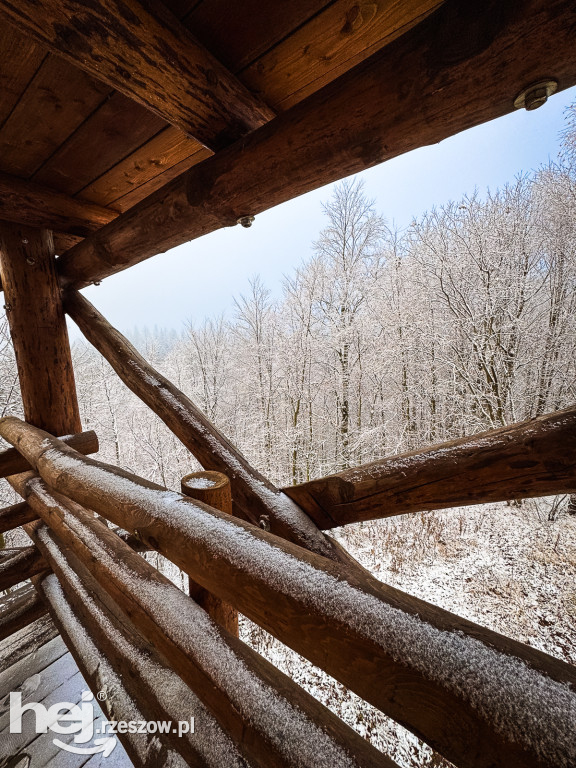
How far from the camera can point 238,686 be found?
0.90 metres

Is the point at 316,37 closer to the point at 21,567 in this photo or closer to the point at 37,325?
the point at 37,325

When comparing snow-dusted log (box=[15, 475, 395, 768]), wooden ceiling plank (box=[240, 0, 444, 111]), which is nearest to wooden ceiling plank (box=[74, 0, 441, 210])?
wooden ceiling plank (box=[240, 0, 444, 111])

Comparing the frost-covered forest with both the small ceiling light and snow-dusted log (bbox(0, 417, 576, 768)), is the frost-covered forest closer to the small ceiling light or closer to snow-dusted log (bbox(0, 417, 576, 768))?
snow-dusted log (bbox(0, 417, 576, 768))

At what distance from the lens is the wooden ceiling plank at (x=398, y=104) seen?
693 mm

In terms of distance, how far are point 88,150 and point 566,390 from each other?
9.58 metres

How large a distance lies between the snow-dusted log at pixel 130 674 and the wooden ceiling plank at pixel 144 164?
7.92 feet

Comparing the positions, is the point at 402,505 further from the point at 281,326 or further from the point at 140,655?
the point at 281,326

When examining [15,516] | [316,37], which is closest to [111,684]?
[15,516]

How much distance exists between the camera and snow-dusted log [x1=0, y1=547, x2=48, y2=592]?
220 centimetres

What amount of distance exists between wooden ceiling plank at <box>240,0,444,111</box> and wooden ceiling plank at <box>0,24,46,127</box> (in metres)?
0.76

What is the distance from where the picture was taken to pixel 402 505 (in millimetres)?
1218

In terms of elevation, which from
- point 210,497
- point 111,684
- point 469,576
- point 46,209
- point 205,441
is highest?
point 46,209

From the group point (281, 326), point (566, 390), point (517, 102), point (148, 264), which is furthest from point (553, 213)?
point (148, 264)

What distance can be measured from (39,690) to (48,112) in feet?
11.2
